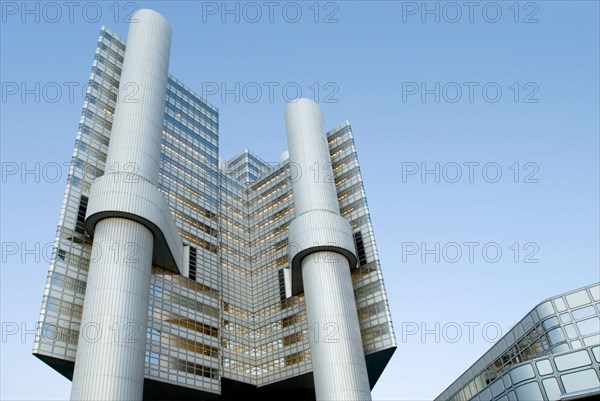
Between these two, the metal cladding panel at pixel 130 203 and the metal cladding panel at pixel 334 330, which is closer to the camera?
the metal cladding panel at pixel 130 203

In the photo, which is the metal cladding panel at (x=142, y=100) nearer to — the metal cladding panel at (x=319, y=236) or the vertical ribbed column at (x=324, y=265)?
the metal cladding panel at (x=319, y=236)

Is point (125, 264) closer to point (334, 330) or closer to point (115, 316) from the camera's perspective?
point (115, 316)

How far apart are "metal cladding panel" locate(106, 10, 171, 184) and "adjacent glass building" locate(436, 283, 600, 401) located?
44708mm

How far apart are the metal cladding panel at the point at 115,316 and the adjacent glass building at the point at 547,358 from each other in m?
31.4

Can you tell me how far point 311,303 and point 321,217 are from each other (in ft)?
39.6

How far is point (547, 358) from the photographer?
28734 millimetres

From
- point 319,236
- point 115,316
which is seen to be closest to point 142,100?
point 319,236

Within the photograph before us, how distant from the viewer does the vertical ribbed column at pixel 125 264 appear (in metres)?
47.1

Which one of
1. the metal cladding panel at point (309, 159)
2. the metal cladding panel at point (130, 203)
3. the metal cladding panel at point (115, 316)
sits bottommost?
the metal cladding panel at point (115, 316)

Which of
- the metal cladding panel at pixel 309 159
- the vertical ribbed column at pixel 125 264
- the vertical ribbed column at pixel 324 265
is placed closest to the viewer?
the vertical ribbed column at pixel 125 264

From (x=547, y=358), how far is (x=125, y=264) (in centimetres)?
4094

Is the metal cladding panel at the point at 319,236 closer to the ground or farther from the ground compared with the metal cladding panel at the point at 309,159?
closer to the ground

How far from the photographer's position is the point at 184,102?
88.5 m

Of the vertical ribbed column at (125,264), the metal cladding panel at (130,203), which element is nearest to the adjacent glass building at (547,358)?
the vertical ribbed column at (125,264)
